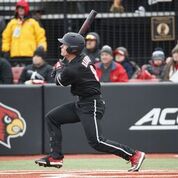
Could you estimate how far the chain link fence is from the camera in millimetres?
14953

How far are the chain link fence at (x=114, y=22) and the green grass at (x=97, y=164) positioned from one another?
4.12m

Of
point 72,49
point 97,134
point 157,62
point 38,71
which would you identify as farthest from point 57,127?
point 157,62

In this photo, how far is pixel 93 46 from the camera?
46.2 ft

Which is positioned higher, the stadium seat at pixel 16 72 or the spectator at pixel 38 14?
the spectator at pixel 38 14

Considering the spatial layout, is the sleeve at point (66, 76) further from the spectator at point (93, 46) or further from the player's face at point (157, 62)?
the player's face at point (157, 62)

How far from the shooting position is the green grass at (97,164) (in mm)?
10195

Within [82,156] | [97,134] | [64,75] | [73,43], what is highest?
[73,43]

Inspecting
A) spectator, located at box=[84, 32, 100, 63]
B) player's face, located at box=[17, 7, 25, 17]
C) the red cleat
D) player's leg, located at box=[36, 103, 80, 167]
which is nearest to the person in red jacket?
spectator, located at box=[84, 32, 100, 63]

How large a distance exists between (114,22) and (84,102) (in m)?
5.87

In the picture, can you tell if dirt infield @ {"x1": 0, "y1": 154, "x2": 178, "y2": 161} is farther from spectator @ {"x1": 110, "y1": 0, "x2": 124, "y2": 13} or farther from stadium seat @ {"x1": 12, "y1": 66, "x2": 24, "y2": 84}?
spectator @ {"x1": 110, "y1": 0, "x2": 124, "y2": 13}

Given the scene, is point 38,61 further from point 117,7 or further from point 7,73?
point 117,7

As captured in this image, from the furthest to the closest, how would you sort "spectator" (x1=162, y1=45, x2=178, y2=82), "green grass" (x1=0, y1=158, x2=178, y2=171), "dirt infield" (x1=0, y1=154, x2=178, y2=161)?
1. "spectator" (x1=162, y1=45, x2=178, y2=82)
2. "dirt infield" (x1=0, y1=154, x2=178, y2=161)
3. "green grass" (x1=0, y1=158, x2=178, y2=171)

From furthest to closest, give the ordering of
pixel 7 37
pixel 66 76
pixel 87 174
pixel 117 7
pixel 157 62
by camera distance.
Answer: pixel 117 7
pixel 7 37
pixel 157 62
pixel 66 76
pixel 87 174

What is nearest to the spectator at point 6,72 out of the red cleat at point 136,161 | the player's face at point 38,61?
the player's face at point 38,61
